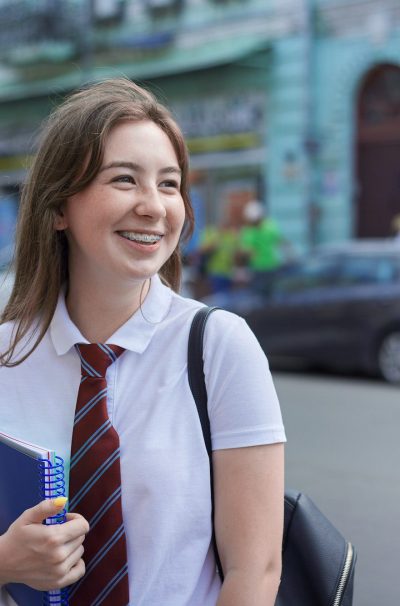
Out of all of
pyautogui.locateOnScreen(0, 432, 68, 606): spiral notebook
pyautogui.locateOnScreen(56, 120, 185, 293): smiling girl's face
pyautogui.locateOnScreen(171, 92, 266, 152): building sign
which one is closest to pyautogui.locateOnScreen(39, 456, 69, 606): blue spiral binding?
pyautogui.locateOnScreen(0, 432, 68, 606): spiral notebook

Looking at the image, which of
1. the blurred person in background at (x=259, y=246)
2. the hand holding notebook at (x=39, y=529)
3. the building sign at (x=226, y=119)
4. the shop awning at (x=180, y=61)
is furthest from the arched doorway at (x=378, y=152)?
the hand holding notebook at (x=39, y=529)

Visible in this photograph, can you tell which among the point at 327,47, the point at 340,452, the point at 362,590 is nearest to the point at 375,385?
the point at 340,452

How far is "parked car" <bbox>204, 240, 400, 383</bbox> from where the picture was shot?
10516mm

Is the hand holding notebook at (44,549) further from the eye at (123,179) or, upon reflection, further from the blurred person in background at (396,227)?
the blurred person in background at (396,227)

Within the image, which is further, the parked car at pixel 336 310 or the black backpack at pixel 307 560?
the parked car at pixel 336 310

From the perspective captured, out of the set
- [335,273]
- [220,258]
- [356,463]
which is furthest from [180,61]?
[356,463]

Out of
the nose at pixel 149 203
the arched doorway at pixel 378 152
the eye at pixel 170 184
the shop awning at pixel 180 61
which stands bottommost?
the nose at pixel 149 203

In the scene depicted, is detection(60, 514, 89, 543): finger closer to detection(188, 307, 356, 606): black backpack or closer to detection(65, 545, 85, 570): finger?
detection(65, 545, 85, 570): finger

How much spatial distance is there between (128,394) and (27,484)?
0.83ft

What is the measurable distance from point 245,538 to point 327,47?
1743 centimetres

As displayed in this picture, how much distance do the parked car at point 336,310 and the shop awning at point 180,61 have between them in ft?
25.9

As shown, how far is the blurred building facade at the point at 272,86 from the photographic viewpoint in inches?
696

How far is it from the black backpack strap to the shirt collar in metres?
0.09

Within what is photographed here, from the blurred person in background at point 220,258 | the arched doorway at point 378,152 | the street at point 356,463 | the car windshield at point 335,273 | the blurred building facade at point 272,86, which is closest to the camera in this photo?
the street at point 356,463
